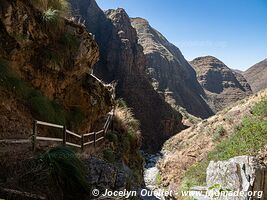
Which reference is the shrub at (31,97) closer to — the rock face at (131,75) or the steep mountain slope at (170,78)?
the rock face at (131,75)

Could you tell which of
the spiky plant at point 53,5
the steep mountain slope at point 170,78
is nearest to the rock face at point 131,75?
the steep mountain slope at point 170,78

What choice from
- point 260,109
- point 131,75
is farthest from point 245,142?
point 131,75

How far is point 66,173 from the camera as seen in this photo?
605 centimetres

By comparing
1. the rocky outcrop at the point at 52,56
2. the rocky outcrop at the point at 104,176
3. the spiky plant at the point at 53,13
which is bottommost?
the rocky outcrop at the point at 104,176

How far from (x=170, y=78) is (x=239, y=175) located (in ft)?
258

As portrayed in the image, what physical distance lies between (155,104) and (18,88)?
4335 centimetres

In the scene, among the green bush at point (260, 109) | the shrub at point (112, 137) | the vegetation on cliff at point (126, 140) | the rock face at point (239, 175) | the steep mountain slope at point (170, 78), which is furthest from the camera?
the steep mountain slope at point (170, 78)

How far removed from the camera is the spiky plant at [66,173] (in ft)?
19.6

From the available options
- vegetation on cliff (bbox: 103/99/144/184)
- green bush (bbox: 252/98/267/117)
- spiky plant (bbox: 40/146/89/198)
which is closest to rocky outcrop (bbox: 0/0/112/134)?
vegetation on cliff (bbox: 103/99/144/184)

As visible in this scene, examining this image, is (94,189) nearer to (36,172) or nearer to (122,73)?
(36,172)

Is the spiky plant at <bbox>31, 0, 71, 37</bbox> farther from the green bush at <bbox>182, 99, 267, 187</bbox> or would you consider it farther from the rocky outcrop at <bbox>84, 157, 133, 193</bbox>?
the green bush at <bbox>182, 99, 267, 187</bbox>

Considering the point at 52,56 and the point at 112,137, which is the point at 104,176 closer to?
the point at 52,56

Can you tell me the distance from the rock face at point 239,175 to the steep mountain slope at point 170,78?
2539 inches

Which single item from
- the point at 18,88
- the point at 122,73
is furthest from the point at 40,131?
the point at 122,73
